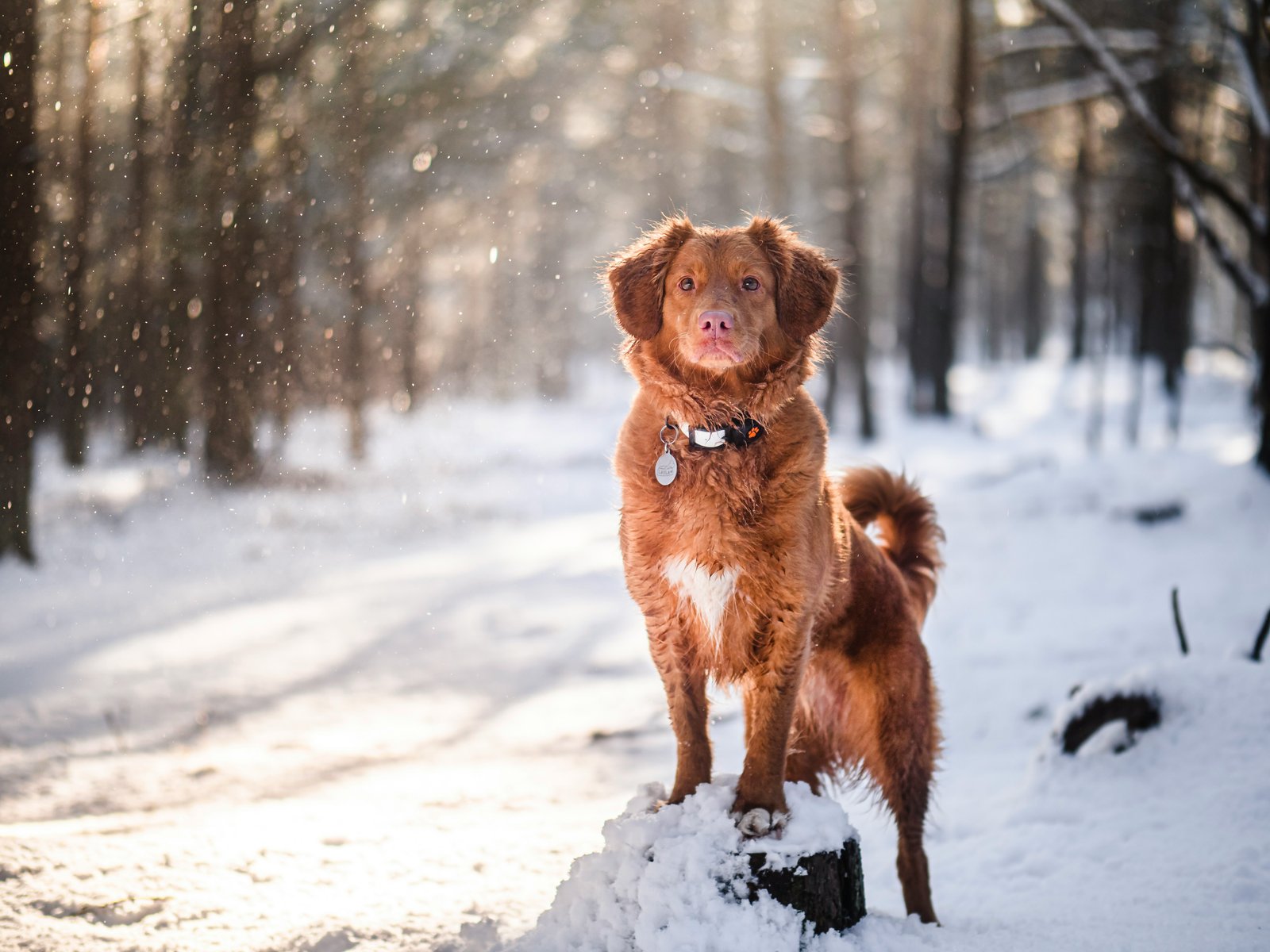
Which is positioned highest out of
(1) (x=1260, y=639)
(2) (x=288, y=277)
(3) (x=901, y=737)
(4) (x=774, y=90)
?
(4) (x=774, y=90)

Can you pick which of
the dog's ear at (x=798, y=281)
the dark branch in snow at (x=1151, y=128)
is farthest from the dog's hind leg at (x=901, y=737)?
the dark branch in snow at (x=1151, y=128)

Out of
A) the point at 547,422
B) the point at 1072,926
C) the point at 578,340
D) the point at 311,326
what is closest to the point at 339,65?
the point at 311,326

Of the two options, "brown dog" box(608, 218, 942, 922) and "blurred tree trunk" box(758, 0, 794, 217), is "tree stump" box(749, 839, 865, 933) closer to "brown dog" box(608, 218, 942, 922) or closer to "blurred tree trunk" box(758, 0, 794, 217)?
"brown dog" box(608, 218, 942, 922)

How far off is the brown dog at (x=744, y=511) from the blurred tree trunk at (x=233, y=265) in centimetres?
1401

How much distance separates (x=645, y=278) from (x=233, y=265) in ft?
48.5

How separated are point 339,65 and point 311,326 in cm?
489

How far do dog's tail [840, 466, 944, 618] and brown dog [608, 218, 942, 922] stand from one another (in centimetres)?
55

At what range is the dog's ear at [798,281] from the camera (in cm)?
304

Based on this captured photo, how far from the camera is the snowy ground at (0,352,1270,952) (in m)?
3.35

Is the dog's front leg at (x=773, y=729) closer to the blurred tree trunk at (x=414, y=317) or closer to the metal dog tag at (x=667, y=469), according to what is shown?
the metal dog tag at (x=667, y=469)

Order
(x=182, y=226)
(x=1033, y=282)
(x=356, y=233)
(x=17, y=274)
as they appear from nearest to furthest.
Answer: (x=17, y=274) < (x=182, y=226) < (x=356, y=233) < (x=1033, y=282)

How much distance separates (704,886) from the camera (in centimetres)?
277

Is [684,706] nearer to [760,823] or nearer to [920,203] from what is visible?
[760,823]

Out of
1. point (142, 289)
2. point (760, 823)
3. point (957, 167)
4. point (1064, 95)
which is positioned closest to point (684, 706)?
point (760, 823)
